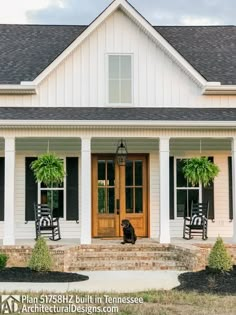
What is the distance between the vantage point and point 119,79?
1412cm

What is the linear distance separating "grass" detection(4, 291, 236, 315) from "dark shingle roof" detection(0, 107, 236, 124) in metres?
4.99

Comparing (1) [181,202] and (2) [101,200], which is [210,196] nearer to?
(1) [181,202]

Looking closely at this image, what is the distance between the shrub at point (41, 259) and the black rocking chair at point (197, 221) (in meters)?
4.44

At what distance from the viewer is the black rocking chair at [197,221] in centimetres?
1374

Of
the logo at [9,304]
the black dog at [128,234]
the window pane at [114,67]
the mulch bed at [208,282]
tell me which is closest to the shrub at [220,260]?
the mulch bed at [208,282]

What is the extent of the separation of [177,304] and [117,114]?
6.13 metres

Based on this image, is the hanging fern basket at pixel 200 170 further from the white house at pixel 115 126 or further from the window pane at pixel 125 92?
the window pane at pixel 125 92

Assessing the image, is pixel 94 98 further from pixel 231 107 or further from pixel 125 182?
pixel 231 107

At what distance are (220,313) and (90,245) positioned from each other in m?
5.21

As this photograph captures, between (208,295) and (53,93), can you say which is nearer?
(208,295)

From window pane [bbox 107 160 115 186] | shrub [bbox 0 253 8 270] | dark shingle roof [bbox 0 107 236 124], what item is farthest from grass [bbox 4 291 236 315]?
window pane [bbox 107 160 115 186]

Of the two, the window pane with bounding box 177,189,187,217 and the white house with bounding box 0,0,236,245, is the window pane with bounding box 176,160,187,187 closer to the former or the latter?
the white house with bounding box 0,0,236,245

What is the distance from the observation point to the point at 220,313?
7582 millimetres

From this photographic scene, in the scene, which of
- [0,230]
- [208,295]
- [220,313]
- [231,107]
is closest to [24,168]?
[0,230]
